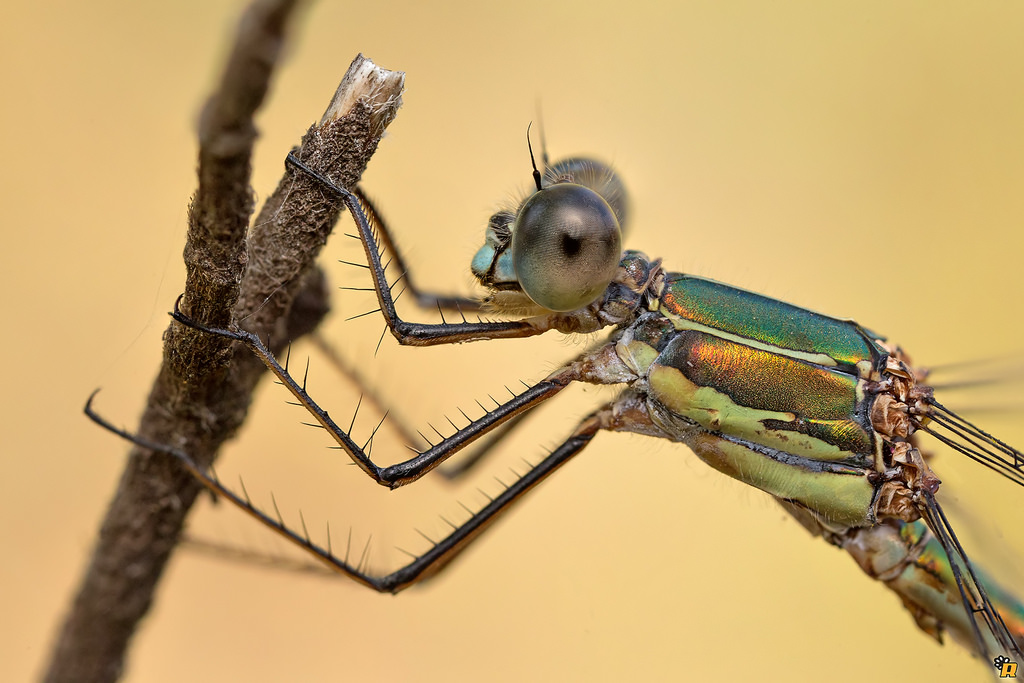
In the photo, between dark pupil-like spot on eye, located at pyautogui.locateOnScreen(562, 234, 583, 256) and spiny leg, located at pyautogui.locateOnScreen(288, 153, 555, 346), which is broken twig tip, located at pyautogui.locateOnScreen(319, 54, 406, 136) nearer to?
spiny leg, located at pyautogui.locateOnScreen(288, 153, 555, 346)

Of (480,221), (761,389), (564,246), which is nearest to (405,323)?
(564,246)

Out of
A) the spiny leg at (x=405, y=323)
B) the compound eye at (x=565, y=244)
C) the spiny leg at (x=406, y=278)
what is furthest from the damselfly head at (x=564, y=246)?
the spiny leg at (x=406, y=278)

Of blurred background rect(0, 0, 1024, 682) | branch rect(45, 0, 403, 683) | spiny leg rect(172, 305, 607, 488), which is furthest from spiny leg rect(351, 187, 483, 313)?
blurred background rect(0, 0, 1024, 682)

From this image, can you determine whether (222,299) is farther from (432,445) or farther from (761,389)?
(761,389)

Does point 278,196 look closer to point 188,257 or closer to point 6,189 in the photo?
point 188,257

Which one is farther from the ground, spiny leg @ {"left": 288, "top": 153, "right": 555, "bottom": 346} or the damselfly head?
the damselfly head

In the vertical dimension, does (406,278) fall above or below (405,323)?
above
